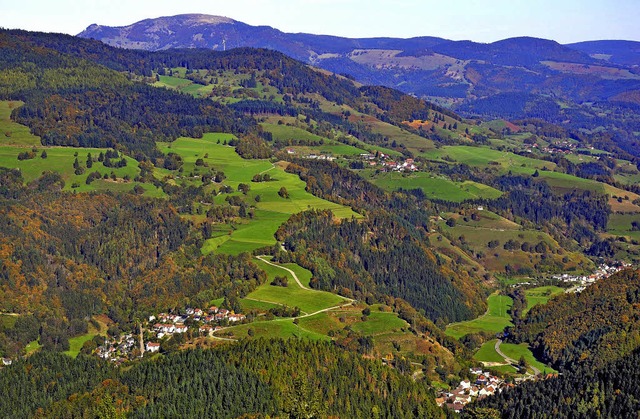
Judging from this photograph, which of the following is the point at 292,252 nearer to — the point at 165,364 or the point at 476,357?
the point at 476,357

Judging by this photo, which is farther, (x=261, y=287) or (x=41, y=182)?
(x=41, y=182)

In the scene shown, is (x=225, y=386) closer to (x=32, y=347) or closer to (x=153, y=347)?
(x=153, y=347)

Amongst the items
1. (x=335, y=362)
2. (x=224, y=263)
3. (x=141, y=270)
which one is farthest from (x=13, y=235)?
(x=335, y=362)

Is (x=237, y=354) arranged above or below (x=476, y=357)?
above

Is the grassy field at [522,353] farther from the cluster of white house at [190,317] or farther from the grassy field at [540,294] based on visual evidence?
the cluster of white house at [190,317]

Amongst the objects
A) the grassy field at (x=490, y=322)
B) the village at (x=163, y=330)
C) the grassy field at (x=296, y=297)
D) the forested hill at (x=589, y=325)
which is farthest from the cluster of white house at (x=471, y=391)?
the village at (x=163, y=330)

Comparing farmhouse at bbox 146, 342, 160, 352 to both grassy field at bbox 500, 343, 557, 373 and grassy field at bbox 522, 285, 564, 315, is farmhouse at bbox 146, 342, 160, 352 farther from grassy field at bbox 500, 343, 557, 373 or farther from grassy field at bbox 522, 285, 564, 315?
grassy field at bbox 522, 285, 564, 315

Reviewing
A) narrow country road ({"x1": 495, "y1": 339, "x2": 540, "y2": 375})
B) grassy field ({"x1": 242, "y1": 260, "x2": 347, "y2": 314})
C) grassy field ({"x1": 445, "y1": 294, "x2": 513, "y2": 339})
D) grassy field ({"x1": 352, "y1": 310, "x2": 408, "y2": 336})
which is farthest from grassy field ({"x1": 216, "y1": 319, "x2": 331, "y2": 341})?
grassy field ({"x1": 445, "y1": 294, "x2": 513, "y2": 339})

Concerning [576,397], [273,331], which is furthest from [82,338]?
[576,397]
